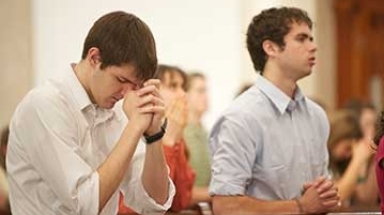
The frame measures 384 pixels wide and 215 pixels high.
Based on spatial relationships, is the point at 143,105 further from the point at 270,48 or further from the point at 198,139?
the point at 198,139

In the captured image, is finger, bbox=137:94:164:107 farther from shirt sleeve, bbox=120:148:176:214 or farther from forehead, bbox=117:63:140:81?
shirt sleeve, bbox=120:148:176:214

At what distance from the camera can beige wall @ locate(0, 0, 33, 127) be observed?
580 centimetres

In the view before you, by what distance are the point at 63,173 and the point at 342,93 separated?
5644 mm

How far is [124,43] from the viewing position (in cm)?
245

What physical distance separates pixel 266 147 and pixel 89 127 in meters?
0.68

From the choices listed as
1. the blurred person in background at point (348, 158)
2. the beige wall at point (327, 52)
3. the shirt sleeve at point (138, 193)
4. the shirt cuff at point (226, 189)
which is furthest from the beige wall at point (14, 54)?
the shirt sleeve at point (138, 193)

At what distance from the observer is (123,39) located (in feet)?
8.06

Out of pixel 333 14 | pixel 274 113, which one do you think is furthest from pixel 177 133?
pixel 333 14

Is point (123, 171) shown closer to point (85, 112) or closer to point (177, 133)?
point (85, 112)

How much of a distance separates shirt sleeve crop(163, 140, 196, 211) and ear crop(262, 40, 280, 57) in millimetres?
489

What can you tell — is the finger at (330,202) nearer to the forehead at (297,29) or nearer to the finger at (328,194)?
the finger at (328,194)

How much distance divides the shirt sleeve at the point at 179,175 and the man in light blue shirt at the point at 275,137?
279mm

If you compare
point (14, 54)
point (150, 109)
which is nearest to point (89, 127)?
point (150, 109)

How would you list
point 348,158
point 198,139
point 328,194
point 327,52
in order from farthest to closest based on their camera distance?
1. point 327,52
2. point 348,158
3. point 198,139
4. point 328,194
